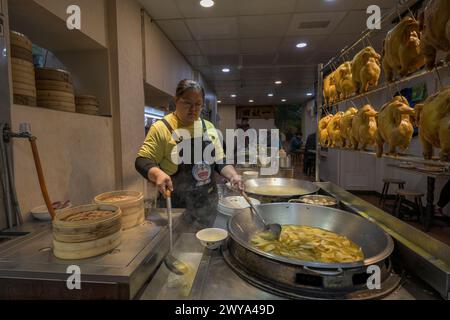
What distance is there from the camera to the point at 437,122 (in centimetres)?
91

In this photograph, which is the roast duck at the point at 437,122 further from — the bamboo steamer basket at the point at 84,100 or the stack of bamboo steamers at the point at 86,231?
the bamboo steamer basket at the point at 84,100

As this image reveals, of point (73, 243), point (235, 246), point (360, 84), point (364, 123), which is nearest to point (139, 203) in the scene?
point (73, 243)

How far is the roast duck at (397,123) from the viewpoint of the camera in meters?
1.23

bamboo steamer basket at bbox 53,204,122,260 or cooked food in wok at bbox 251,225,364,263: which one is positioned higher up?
bamboo steamer basket at bbox 53,204,122,260

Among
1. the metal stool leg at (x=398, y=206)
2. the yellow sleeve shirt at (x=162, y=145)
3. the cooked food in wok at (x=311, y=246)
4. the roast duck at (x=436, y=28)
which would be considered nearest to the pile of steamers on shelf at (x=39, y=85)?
the yellow sleeve shirt at (x=162, y=145)

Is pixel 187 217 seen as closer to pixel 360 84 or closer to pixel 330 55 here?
pixel 360 84

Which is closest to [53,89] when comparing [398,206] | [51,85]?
[51,85]

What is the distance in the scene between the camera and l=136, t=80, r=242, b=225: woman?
1.71 meters

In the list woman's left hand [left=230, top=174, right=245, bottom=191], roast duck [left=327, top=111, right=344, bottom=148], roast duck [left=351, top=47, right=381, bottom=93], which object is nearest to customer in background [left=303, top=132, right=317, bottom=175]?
roast duck [left=327, top=111, right=344, bottom=148]

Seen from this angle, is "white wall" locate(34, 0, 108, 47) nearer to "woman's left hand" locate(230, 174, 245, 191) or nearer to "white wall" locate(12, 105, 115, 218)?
"white wall" locate(12, 105, 115, 218)

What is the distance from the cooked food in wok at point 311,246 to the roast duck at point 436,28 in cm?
84

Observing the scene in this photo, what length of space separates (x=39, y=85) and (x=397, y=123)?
2.26 m

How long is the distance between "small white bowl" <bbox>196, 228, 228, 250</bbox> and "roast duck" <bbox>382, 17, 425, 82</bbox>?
3.90 feet
